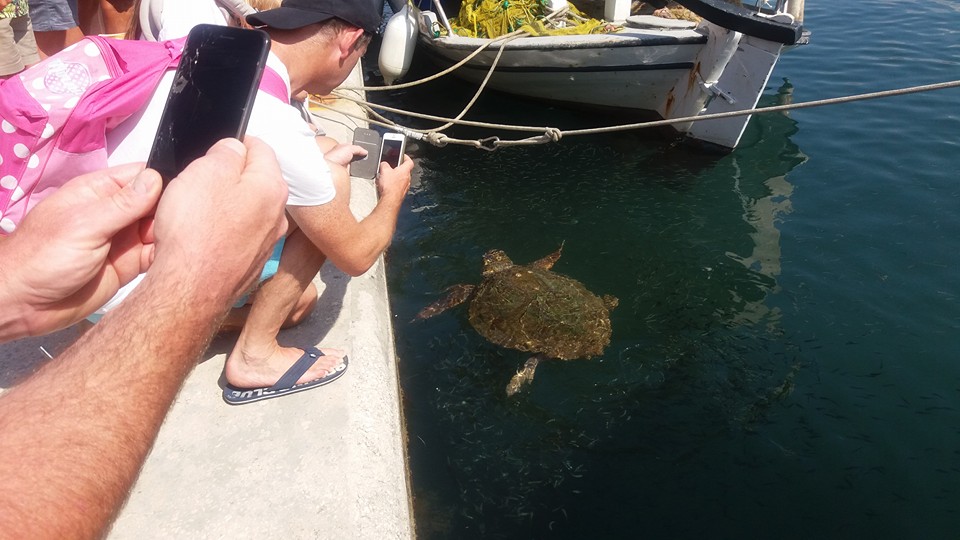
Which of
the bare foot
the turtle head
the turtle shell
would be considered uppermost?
the bare foot

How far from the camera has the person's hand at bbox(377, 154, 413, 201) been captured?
267 cm

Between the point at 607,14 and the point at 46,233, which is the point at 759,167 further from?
the point at 46,233

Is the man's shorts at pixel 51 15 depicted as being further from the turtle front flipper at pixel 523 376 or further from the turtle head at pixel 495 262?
the turtle front flipper at pixel 523 376

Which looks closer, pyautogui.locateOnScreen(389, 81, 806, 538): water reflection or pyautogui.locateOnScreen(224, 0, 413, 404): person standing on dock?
pyautogui.locateOnScreen(224, 0, 413, 404): person standing on dock

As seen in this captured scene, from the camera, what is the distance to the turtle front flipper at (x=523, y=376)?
12.4ft

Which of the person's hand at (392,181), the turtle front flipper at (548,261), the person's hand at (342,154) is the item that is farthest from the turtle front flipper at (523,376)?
the person's hand at (342,154)

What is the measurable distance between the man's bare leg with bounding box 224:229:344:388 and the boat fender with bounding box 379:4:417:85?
6.09 m

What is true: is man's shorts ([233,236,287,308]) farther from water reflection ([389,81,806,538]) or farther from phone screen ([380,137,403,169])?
water reflection ([389,81,806,538])

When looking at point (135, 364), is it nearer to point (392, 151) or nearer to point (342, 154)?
point (342, 154)

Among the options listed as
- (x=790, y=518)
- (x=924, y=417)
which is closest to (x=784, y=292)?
(x=924, y=417)

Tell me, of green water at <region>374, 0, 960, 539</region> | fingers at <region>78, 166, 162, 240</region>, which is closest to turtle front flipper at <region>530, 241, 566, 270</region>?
green water at <region>374, 0, 960, 539</region>

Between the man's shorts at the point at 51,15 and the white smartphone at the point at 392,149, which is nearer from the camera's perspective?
the white smartphone at the point at 392,149

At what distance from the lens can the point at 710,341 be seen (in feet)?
13.6

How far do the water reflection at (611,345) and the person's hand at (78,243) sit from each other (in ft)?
6.66
